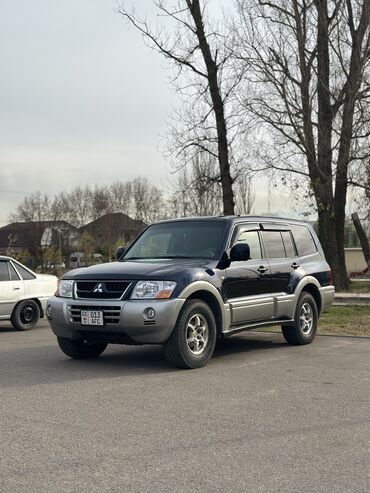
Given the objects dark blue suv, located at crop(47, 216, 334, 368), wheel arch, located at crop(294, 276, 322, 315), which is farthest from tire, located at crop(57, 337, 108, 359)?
wheel arch, located at crop(294, 276, 322, 315)

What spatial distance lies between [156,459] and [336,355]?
511cm

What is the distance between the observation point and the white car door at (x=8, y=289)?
41.5 ft

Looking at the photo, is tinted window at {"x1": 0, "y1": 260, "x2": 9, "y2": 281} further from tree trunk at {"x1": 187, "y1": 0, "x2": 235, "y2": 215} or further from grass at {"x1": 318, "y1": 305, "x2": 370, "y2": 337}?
tree trunk at {"x1": 187, "y1": 0, "x2": 235, "y2": 215}

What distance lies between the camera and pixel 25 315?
13062 mm

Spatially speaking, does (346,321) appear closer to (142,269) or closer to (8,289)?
(142,269)

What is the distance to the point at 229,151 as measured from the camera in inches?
829

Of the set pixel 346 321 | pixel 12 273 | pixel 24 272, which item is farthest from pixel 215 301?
pixel 24 272

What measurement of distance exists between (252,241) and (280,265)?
2.22ft

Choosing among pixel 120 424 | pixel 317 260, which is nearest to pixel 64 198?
pixel 317 260

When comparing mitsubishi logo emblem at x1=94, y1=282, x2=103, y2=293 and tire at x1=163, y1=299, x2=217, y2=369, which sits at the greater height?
mitsubishi logo emblem at x1=94, y1=282, x2=103, y2=293

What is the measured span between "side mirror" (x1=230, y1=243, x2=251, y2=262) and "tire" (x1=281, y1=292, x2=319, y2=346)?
1.79 m

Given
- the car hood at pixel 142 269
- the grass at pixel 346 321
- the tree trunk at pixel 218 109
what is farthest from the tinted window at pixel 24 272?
the tree trunk at pixel 218 109

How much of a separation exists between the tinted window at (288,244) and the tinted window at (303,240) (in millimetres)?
163

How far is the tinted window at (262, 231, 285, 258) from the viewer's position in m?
9.55
